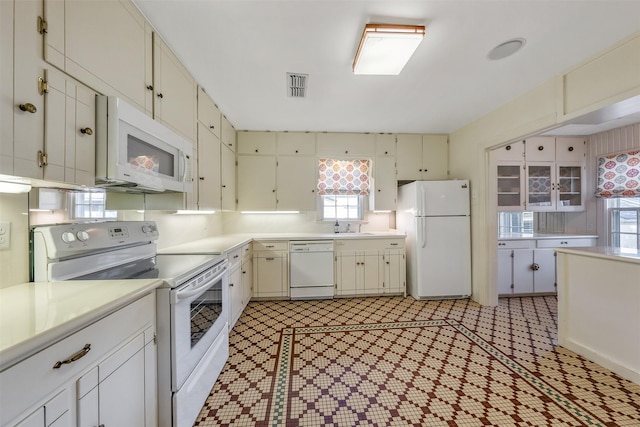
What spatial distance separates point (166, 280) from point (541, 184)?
5069 mm

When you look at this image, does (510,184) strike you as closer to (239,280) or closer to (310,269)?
(310,269)

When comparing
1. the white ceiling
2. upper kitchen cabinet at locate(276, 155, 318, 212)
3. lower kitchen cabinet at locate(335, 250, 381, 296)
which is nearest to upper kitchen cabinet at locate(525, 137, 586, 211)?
the white ceiling

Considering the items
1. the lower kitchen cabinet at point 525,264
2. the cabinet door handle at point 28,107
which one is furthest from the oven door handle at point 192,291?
the lower kitchen cabinet at point 525,264

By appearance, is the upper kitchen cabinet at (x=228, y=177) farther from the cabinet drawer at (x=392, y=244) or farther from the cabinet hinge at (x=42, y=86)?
the cabinet drawer at (x=392, y=244)

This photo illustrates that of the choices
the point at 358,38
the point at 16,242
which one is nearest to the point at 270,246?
the point at 16,242

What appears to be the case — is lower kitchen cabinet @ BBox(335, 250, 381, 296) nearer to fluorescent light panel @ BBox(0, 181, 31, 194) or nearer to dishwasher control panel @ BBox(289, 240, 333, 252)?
dishwasher control panel @ BBox(289, 240, 333, 252)

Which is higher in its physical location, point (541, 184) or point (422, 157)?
point (422, 157)

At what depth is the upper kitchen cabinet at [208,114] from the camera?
2449 mm

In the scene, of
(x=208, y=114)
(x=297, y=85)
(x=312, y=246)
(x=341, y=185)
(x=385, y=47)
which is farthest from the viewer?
(x=341, y=185)

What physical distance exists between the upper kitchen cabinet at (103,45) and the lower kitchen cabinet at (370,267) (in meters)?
2.74

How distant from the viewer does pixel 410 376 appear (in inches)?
74.3

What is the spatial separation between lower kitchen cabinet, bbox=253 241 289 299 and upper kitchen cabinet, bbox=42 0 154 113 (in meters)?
2.18

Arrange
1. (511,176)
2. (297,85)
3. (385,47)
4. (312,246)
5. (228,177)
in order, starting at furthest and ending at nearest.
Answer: (511,176) → (312,246) → (228,177) → (297,85) → (385,47)

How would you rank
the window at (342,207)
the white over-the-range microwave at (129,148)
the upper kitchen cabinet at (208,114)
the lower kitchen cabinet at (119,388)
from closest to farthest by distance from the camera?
the lower kitchen cabinet at (119,388)
the white over-the-range microwave at (129,148)
the upper kitchen cabinet at (208,114)
the window at (342,207)
